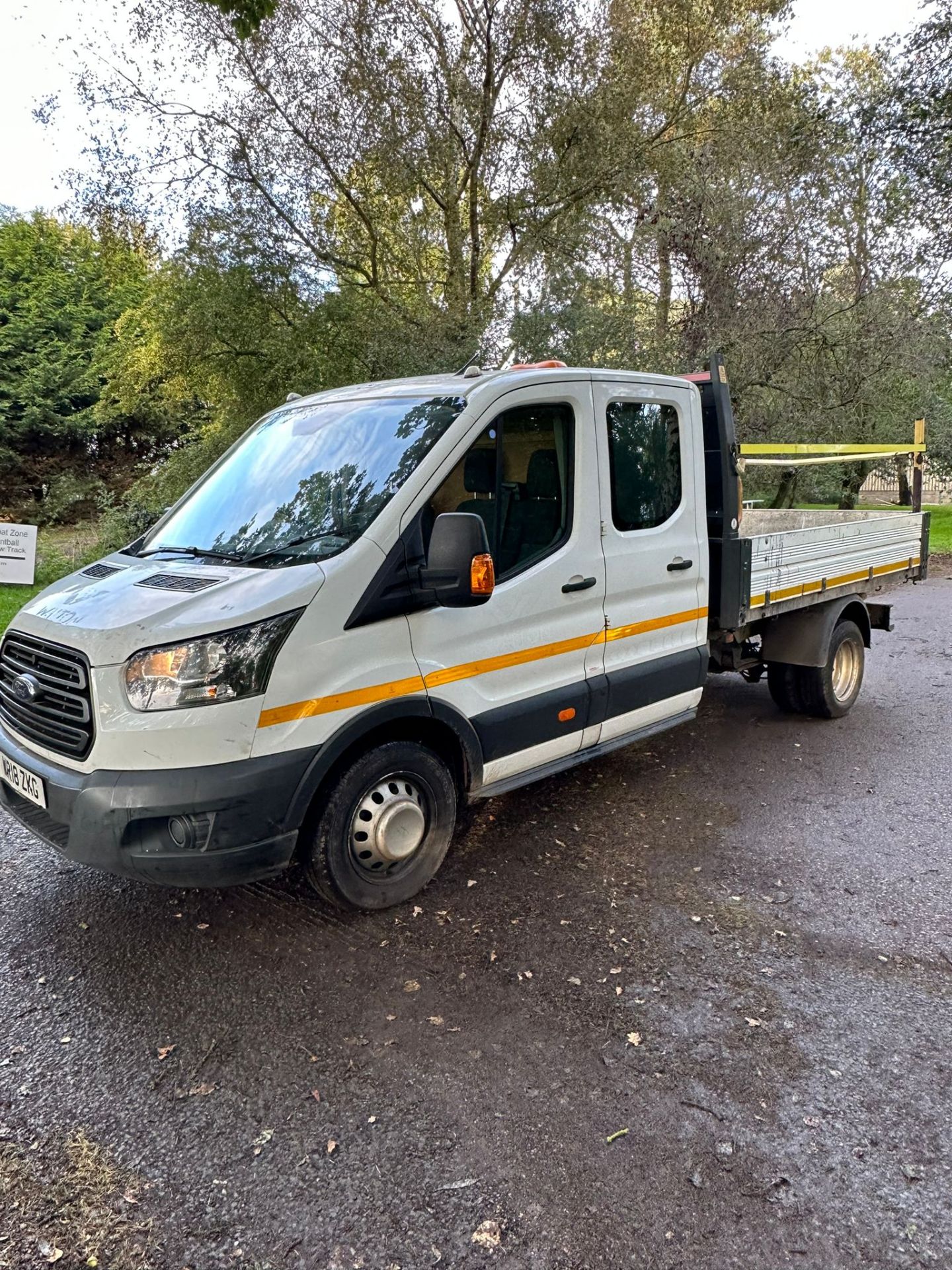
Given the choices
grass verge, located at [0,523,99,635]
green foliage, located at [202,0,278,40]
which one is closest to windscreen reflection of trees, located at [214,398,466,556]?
green foliage, located at [202,0,278,40]

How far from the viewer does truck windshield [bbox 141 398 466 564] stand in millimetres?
3432

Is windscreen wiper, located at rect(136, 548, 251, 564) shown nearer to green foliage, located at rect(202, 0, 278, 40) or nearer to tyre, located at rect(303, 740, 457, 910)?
tyre, located at rect(303, 740, 457, 910)

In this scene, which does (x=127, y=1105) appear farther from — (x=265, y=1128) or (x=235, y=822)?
(x=235, y=822)

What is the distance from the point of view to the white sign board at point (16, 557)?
11133mm

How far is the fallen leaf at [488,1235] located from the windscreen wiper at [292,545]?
234 cm

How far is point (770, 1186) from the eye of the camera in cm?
221

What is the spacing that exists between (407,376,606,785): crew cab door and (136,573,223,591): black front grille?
82 centimetres

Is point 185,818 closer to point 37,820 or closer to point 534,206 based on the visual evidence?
point 37,820

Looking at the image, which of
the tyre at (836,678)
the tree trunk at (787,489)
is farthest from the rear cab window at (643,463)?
the tree trunk at (787,489)

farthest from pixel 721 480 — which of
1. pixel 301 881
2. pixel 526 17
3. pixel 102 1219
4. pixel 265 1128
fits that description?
pixel 526 17

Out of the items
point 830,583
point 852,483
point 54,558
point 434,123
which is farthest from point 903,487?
point 54,558

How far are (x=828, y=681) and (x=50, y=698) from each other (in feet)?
17.2

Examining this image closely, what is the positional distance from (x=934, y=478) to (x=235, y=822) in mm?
25235

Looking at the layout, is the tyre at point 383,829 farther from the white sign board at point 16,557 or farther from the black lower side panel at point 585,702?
the white sign board at point 16,557
